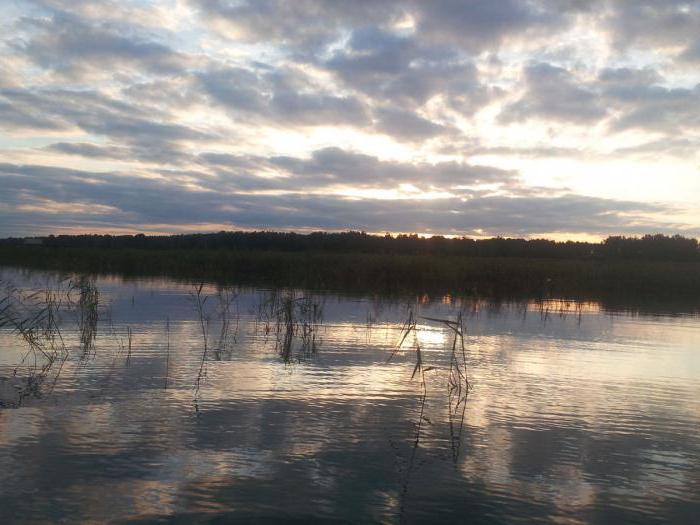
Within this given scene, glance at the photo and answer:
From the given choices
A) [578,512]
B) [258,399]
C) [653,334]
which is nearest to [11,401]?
[258,399]

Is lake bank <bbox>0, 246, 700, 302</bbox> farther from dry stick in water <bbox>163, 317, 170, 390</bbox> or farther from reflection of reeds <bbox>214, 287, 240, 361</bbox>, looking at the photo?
dry stick in water <bbox>163, 317, 170, 390</bbox>

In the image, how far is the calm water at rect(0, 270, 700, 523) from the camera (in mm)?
5277

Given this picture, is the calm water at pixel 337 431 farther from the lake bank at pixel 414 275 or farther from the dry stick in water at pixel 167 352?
the lake bank at pixel 414 275

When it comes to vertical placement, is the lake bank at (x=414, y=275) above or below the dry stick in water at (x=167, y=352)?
above

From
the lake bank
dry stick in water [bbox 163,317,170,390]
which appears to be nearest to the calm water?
dry stick in water [bbox 163,317,170,390]

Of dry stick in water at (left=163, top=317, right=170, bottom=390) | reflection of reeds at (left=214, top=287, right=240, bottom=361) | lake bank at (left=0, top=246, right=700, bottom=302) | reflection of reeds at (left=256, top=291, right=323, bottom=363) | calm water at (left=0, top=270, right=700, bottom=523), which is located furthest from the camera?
lake bank at (left=0, top=246, right=700, bottom=302)

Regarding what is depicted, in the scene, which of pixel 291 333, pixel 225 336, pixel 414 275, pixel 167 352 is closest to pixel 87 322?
pixel 225 336

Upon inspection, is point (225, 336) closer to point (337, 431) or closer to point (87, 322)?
point (87, 322)

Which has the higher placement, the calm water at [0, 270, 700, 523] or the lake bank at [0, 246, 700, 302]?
the lake bank at [0, 246, 700, 302]

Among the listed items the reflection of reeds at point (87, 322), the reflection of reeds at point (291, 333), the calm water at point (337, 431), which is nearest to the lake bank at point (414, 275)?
the reflection of reeds at point (291, 333)

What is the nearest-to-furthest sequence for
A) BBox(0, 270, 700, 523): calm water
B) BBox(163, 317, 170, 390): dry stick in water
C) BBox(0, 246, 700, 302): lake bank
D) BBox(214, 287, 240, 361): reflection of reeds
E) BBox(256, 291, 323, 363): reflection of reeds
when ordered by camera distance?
1. BBox(0, 270, 700, 523): calm water
2. BBox(163, 317, 170, 390): dry stick in water
3. BBox(214, 287, 240, 361): reflection of reeds
4. BBox(256, 291, 323, 363): reflection of reeds
5. BBox(0, 246, 700, 302): lake bank

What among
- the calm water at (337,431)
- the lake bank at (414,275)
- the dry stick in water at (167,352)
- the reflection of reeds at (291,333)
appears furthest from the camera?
the lake bank at (414,275)

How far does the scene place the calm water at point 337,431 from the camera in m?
5.28

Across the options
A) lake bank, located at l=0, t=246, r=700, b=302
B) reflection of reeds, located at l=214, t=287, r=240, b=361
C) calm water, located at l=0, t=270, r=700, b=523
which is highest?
lake bank, located at l=0, t=246, r=700, b=302
